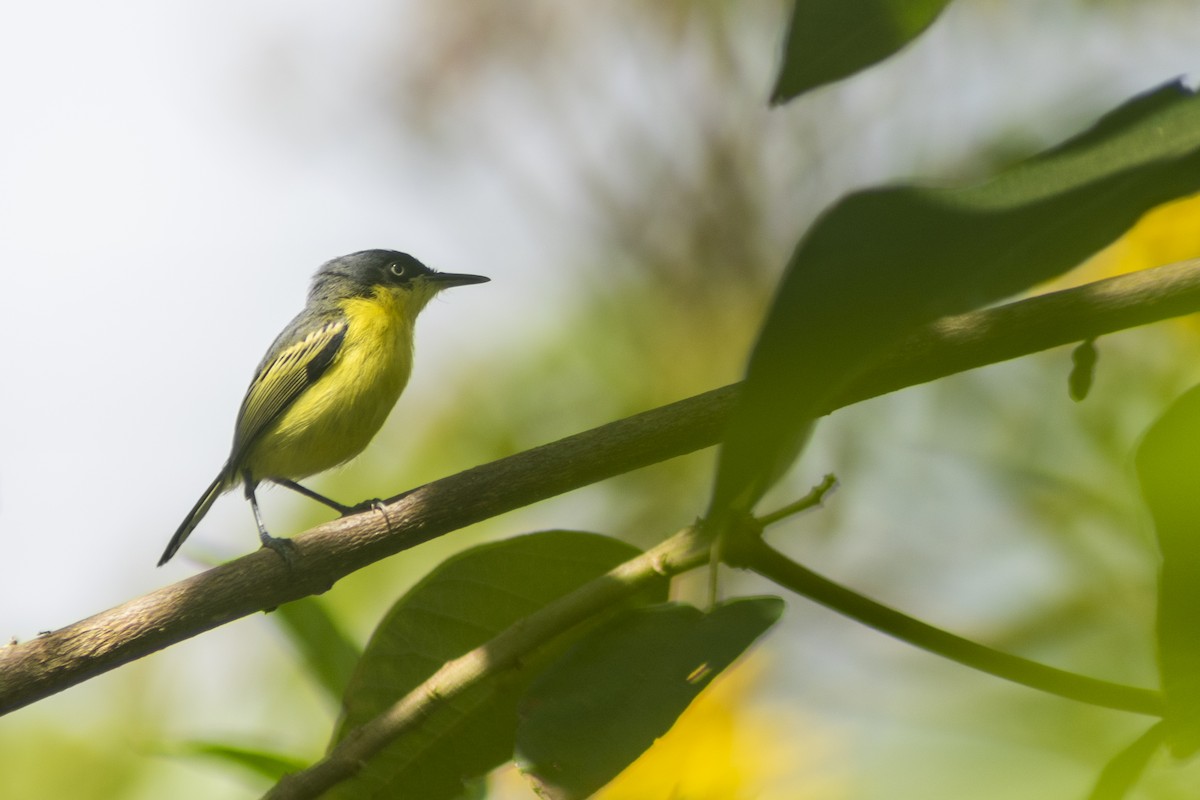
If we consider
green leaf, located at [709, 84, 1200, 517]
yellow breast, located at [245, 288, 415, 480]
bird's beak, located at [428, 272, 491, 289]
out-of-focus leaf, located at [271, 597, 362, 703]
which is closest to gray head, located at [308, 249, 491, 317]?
bird's beak, located at [428, 272, 491, 289]

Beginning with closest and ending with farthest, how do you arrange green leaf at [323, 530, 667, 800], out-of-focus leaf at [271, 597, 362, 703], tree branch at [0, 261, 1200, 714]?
1. tree branch at [0, 261, 1200, 714]
2. green leaf at [323, 530, 667, 800]
3. out-of-focus leaf at [271, 597, 362, 703]

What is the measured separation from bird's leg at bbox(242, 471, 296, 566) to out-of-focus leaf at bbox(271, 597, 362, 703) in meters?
0.10

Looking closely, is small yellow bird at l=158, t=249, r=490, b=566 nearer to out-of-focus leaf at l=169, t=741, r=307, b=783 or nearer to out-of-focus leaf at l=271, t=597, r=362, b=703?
out-of-focus leaf at l=271, t=597, r=362, b=703

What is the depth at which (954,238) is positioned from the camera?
25.2 inches

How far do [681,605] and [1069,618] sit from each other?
325 millimetres

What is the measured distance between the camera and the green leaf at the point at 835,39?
756 millimetres

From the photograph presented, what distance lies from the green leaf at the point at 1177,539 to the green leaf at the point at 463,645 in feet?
1.87

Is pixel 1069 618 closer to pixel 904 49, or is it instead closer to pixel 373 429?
pixel 904 49

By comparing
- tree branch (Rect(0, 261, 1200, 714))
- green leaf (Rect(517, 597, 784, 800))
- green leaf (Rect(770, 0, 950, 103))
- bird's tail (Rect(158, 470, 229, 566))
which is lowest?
bird's tail (Rect(158, 470, 229, 566))

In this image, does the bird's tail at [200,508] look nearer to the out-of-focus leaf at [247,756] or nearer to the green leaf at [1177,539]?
the out-of-focus leaf at [247,756]

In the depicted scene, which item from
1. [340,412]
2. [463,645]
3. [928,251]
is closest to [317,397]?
[340,412]

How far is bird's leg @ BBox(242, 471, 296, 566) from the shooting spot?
1.11 metres

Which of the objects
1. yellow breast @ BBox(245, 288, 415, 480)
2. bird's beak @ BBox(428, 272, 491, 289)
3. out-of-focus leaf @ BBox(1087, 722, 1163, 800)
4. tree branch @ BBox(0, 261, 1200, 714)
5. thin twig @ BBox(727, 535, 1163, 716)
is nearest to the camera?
out-of-focus leaf @ BBox(1087, 722, 1163, 800)

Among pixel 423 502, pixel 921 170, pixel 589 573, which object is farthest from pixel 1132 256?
pixel 921 170
